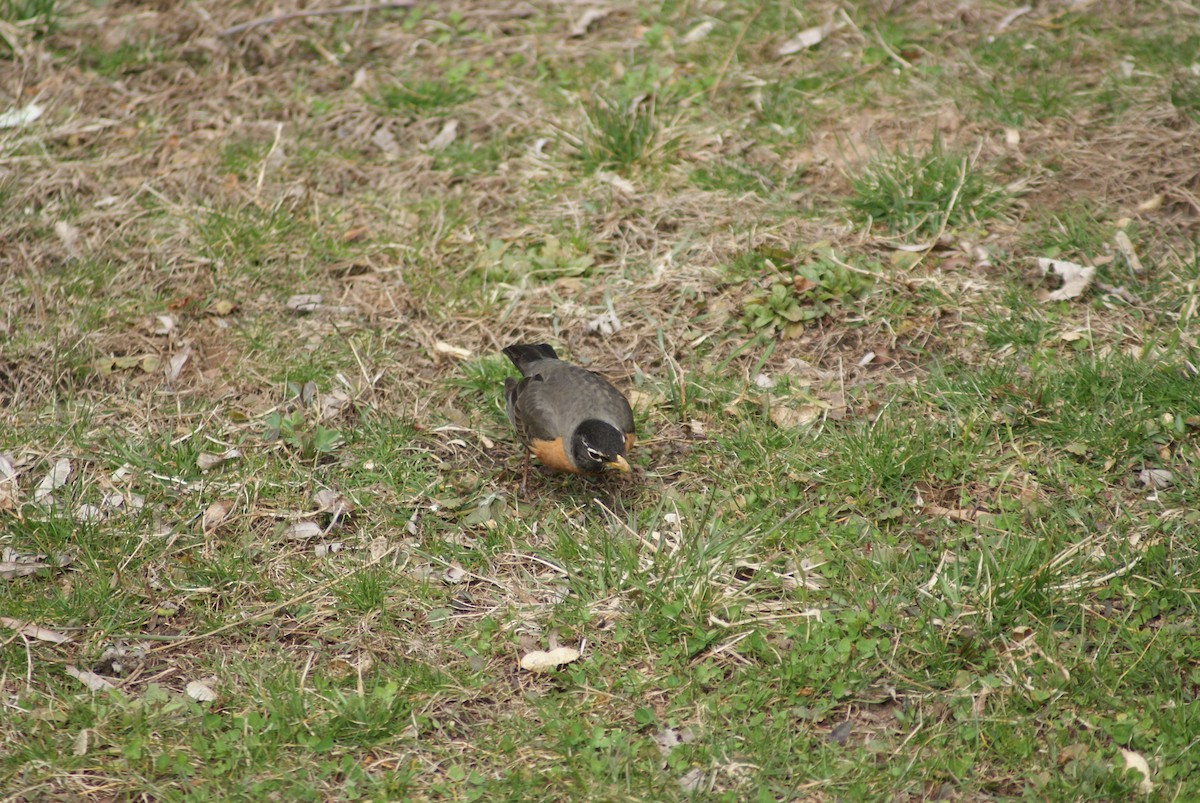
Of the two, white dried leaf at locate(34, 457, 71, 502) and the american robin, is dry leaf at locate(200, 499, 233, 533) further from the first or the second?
the american robin

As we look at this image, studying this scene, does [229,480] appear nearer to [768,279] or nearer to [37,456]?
[37,456]

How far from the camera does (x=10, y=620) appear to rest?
15.9ft

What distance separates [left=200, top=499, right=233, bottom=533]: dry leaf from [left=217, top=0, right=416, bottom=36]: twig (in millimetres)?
4833

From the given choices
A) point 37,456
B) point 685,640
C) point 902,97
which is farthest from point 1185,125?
point 37,456

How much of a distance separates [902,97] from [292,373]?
14.9ft

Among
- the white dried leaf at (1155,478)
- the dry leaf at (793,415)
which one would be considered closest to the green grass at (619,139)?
the dry leaf at (793,415)

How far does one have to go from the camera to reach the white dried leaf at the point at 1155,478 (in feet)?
16.9

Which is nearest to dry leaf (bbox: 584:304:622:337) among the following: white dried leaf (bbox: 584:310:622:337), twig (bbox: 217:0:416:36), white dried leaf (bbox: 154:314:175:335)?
white dried leaf (bbox: 584:310:622:337)

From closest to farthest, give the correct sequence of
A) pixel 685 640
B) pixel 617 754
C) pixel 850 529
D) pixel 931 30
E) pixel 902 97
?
pixel 617 754 < pixel 685 640 < pixel 850 529 < pixel 902 97 < pixel 931 30

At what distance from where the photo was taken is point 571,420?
5477mm

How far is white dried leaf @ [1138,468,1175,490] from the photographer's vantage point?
5152 millimetres

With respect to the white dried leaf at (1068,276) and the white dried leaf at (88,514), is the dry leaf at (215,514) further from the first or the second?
the white dried leaf at (1068,276)

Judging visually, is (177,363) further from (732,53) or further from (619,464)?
(732,53)

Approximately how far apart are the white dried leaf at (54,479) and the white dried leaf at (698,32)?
17.8 ft
